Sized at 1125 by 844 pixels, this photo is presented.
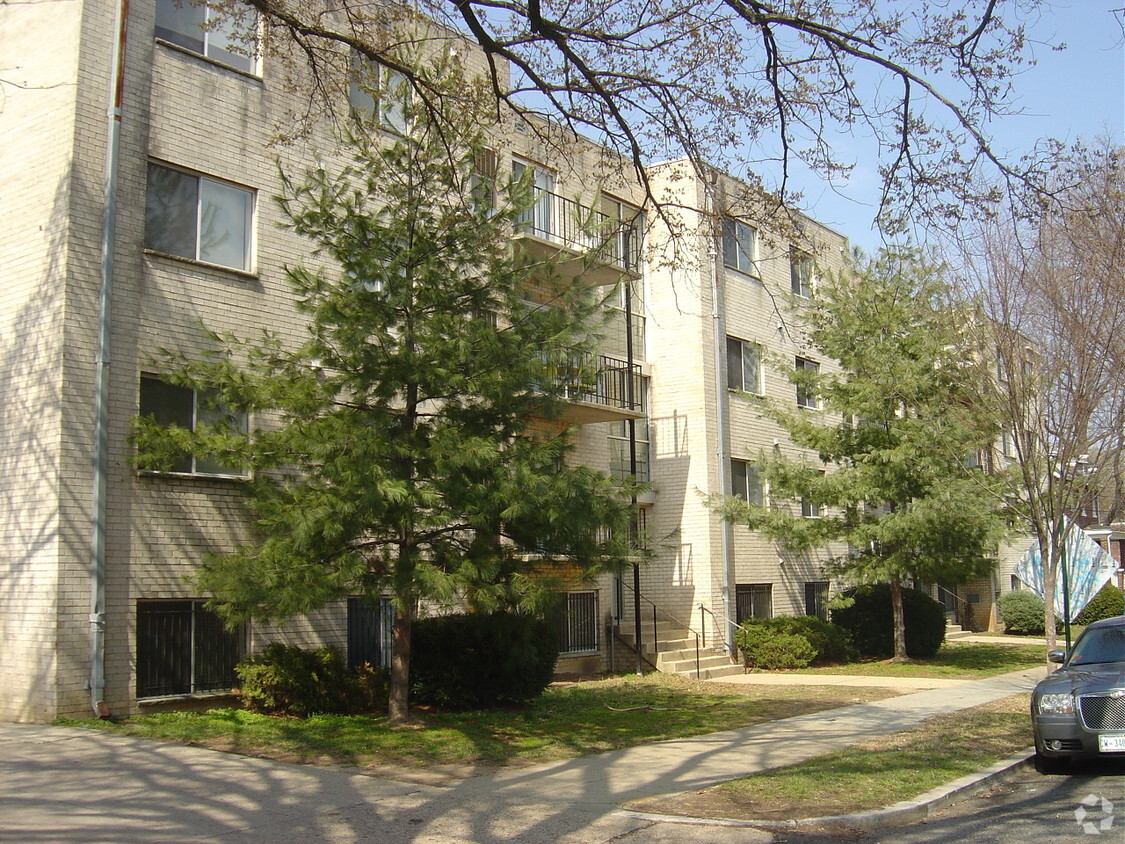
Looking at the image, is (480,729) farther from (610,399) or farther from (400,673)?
(610,399)

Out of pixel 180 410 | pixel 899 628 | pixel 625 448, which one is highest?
pixel 625 448

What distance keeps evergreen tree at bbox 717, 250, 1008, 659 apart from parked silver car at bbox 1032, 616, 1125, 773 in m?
8.45

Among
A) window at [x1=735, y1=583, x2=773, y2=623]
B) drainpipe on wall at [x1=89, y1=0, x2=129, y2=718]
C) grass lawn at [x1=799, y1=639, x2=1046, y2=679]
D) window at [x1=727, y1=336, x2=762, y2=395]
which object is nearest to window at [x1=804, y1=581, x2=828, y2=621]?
window at [x1=735, y1=583, x2=773, y2=623]

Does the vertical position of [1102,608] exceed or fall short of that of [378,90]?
it falls short

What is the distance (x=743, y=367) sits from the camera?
2488 centimetres

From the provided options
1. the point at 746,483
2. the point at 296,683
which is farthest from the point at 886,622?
the point at 296,683

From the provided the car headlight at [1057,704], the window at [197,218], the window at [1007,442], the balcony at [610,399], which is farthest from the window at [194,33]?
the window at [1007,442]

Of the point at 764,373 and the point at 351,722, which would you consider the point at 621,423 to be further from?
the point at 351,722

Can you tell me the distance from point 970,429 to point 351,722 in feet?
36.8

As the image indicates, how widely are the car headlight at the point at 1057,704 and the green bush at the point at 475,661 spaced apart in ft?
19.9

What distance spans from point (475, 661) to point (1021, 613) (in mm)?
24618

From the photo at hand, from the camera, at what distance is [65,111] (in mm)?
12648

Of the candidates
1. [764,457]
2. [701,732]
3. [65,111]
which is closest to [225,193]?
[65,111]

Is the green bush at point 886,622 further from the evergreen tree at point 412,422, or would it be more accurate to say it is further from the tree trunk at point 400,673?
the tree trunk at point 400,673
